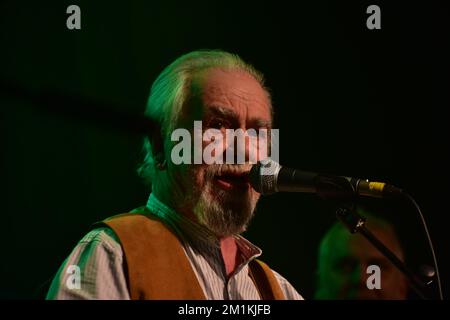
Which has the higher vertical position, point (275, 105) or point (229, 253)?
point (275, 105)

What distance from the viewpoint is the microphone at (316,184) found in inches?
71.2

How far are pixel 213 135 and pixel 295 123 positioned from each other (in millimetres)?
1403

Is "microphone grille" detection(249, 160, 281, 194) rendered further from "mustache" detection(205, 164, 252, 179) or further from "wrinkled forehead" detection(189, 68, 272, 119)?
"wrinkled forehead" detection(189, 68, 272, 119)

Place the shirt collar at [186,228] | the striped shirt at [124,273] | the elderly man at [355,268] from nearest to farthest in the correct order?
1. the striped shirt at [124,273]
2. the shirt collar at [186,228]
3. the elderly man at [355,268]

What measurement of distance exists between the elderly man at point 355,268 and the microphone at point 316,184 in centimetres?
176

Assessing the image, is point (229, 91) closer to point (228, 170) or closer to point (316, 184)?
point (228, 170)

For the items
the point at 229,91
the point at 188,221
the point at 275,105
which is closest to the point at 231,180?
the point at 188,221

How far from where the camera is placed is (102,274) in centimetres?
179

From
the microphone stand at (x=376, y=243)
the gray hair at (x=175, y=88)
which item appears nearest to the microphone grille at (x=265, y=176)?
the microphone stand at (x=376, y=243)

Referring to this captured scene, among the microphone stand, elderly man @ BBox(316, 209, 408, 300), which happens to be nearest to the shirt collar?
the microphone stand

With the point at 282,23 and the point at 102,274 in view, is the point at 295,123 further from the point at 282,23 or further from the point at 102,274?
the point at 102,274

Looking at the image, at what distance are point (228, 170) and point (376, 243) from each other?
61cm

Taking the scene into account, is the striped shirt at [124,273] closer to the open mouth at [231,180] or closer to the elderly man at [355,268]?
the open mouth at [231,180]

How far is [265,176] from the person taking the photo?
198 centimetres
